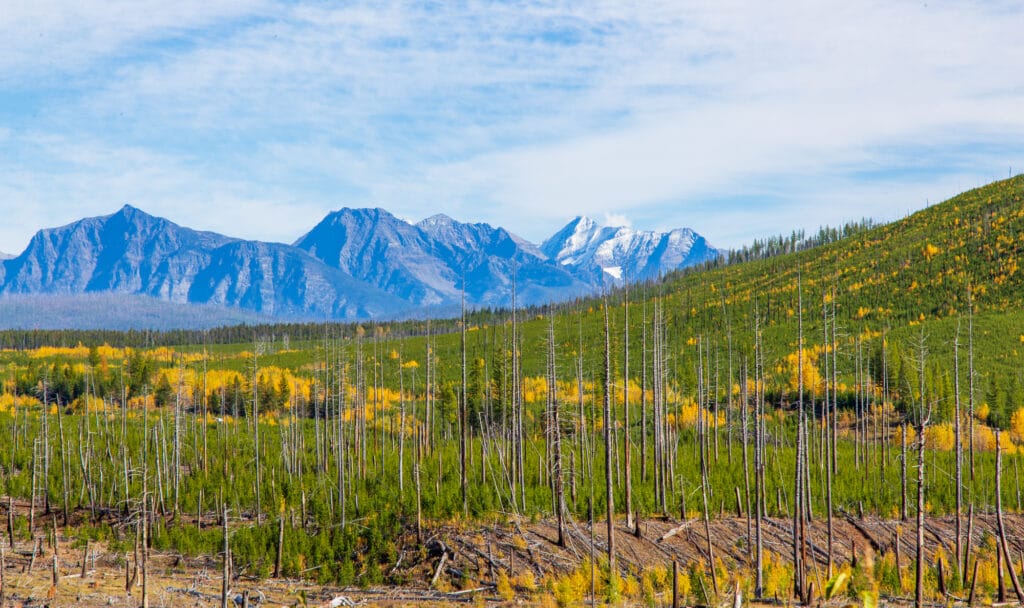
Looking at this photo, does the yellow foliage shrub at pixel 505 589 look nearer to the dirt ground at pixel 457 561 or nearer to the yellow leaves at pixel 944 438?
the dirt ground at pixel 457 561

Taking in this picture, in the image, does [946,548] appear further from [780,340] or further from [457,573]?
[780,340]

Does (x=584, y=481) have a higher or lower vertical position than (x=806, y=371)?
lower

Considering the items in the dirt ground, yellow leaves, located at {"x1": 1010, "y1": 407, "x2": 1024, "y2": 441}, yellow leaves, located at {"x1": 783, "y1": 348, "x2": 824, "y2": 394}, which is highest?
yellow leaves, located at {"x1": 783, "y1": 348, "x2": 824, "y2": 394}

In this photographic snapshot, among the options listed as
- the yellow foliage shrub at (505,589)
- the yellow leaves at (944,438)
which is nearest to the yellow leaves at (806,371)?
the yellow leaves at (944,438)

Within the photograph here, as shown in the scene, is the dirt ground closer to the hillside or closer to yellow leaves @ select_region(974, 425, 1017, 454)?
the hillside

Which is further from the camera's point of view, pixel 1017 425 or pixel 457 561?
pixel 1017 425

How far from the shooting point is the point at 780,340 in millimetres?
113812

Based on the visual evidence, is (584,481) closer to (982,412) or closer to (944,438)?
(944,438)

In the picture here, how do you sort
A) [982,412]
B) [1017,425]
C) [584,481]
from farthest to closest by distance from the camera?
[982,412] → [1017,425] → [584,481]

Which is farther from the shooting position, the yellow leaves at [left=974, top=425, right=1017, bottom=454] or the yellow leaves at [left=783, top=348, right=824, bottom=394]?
the yellow leaves at [left=783, top=348, right=824, bottom=394]

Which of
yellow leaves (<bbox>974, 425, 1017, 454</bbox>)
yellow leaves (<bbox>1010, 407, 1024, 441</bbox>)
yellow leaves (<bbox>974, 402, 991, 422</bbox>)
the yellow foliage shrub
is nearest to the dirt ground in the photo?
the yellow foliage shrub

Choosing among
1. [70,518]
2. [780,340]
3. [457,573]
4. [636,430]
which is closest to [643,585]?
[457,573]

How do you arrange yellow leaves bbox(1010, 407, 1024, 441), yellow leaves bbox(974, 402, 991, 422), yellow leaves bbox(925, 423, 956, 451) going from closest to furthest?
yellow leaves bbox(1010, 407, 1024, 441)
yellow leaves bbox(925, 423, 956, 451)
yellow leaves bbox(974, 402, 991, 422)

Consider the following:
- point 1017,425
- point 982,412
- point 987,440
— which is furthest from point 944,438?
point 982,412
